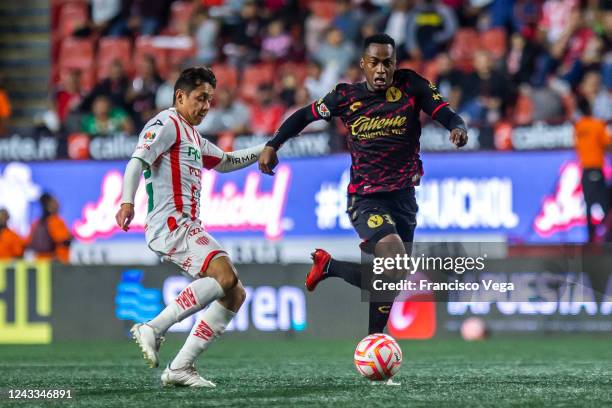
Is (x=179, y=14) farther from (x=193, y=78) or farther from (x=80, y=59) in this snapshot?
(x=193, y=78)

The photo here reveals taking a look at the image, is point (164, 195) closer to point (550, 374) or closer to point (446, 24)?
point (550, 374)

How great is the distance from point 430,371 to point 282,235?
244 inches

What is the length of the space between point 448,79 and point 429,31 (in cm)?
141

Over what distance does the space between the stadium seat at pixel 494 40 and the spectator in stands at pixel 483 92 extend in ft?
2.77

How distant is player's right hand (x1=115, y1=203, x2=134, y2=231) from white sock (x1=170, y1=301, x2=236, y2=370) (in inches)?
30.6

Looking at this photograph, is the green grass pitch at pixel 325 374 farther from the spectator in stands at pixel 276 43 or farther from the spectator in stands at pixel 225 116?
the spectator in stands at pixel 276 43

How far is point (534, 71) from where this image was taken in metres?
15.5

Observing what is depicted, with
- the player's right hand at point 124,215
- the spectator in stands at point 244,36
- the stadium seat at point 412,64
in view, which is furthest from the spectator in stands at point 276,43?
the player's right hand at point 124,215

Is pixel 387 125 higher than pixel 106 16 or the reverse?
the reverse

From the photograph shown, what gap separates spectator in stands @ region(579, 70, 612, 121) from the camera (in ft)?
45.6

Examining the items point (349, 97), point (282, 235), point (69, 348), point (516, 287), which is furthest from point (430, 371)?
point (282, 235)

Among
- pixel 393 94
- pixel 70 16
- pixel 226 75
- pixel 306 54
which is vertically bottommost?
pixel 393 94

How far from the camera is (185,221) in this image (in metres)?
6.88

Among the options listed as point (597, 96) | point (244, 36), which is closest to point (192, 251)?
point (597, 96)
